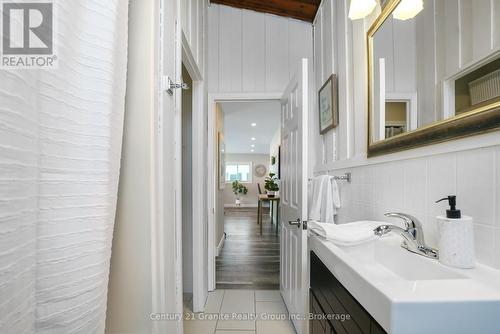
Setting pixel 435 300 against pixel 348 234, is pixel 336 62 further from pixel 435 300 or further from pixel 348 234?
pixel 435 300

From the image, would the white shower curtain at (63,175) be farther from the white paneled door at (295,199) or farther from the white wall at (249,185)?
the white wall at (249,185)

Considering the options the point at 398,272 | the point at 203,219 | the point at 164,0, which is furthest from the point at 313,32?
the point at 398,272

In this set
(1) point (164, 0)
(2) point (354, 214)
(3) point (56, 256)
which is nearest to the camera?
(3) point (56, 256)

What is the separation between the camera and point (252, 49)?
2705 mm

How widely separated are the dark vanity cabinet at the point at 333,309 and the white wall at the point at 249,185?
889 centimetres

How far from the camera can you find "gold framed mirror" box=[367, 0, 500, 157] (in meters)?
0.74

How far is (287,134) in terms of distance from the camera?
216 centimetres

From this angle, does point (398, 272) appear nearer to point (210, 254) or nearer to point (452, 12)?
point (452, 12)

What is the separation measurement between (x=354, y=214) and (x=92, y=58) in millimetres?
1534

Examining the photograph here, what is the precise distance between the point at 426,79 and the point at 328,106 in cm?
107

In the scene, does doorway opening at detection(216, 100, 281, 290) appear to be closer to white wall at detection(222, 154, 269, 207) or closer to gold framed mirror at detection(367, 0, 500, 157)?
white wall at detection(222, 154, 269, 207)

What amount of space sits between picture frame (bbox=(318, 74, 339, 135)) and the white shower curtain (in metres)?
1.54

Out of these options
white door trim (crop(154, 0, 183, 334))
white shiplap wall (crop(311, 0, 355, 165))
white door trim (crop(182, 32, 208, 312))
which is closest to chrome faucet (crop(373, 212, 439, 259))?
white shiplap wall (crop(311, 0, 355, 165))

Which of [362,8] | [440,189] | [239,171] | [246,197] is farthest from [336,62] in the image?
[239,171]
